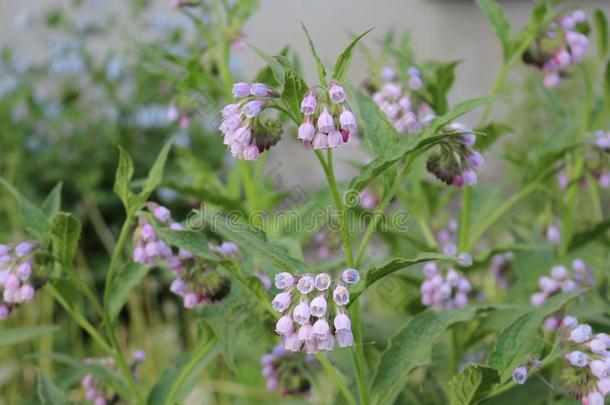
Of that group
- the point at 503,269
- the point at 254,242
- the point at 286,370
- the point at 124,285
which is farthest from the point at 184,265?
the point at 503,269

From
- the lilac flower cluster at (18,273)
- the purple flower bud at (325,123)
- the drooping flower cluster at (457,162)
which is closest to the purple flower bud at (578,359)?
the drooping flower cluster at (457,162)

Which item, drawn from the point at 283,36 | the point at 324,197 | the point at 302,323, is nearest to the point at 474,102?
the point at 302,323

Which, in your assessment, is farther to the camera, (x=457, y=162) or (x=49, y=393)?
(x=49, y=393)

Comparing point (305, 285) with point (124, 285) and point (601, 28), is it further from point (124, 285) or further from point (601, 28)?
point (601, 28)

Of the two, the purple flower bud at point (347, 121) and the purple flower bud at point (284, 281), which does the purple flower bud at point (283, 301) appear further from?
the purple flower bud at point (347, 121)

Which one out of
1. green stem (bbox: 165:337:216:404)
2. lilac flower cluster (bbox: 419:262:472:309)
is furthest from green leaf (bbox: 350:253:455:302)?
lilac flower cluster (bbox: 419:262:472:309)
